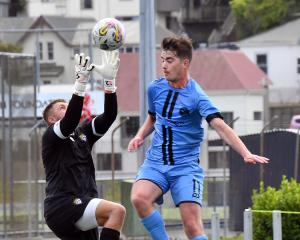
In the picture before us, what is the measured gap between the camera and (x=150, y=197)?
10.7m

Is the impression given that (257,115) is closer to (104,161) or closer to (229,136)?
(104,161)

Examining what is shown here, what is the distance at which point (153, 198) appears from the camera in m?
10.7

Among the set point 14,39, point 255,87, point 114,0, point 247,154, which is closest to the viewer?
point 247,154

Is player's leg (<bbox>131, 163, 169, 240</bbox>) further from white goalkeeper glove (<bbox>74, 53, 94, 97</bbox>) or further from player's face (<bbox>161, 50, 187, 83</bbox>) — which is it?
white goalkeeper glove (<bbox>74, 53, 94, 97</bbox>)

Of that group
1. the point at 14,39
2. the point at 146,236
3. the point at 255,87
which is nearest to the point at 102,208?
the point at 146,236

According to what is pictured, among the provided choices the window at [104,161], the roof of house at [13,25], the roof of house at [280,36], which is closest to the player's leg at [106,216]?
the window at [104,161]

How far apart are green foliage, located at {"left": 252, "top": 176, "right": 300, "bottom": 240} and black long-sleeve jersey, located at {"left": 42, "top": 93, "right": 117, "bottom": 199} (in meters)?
4.61

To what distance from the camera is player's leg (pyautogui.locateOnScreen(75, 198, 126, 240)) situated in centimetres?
1053

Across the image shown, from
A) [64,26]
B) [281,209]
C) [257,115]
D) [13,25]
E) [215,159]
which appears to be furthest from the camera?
[64,26]

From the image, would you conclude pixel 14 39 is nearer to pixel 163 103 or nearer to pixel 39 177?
pixel 39 177

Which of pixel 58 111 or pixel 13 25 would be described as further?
pixel 13 25

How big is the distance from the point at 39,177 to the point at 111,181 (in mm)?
1198

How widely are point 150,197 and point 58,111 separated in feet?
3.72

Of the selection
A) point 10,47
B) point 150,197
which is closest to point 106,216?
point 150,197
